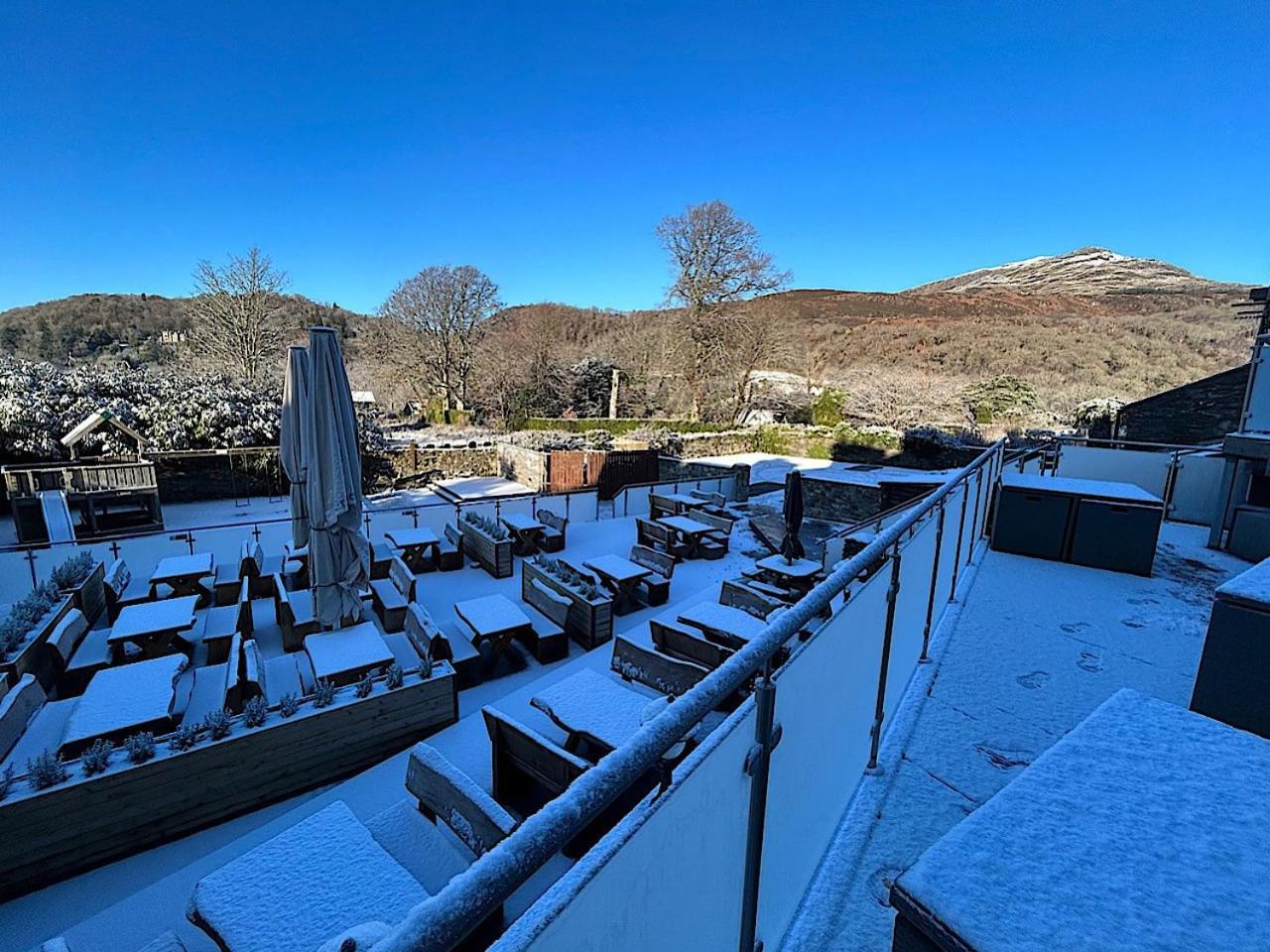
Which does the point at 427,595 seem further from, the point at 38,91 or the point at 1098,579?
the point at 38,91

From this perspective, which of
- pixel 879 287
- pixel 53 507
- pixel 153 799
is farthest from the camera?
pixel 879 287

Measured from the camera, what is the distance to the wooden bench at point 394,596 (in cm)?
589

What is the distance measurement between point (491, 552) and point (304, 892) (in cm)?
585

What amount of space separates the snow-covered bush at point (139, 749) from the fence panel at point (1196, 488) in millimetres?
10862

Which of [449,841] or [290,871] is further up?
[290,871]

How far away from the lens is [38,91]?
59.5 feet

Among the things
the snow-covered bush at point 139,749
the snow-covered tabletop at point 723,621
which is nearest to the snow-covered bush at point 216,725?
the snow-covered bush at point 139,749

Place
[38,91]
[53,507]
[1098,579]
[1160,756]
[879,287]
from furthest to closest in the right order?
[879,287] < [38,91] < [53,507] < [1098,579] < [1160,756]

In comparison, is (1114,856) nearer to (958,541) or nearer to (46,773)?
(958,541)

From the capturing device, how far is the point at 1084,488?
4.94 metres

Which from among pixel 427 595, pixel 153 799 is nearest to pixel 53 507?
pixel 427 595

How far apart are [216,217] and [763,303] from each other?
26162mm

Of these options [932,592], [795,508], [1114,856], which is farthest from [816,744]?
[795,508]

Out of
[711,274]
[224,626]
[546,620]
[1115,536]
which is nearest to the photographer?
[1115,536]
